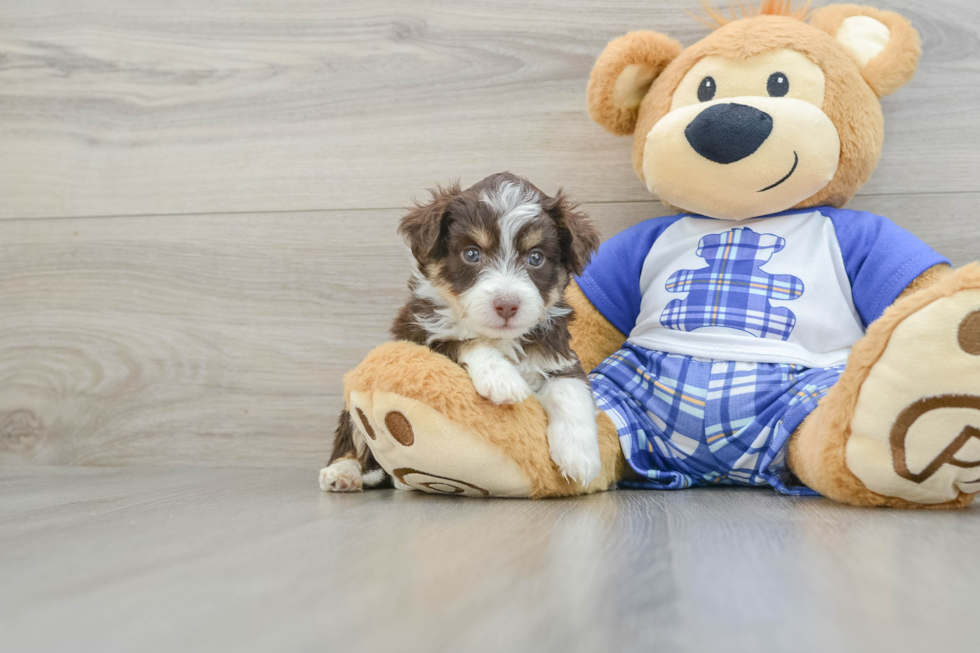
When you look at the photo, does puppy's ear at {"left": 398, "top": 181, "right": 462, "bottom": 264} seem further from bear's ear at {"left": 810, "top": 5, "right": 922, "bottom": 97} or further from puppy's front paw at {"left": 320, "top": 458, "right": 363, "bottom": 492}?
bear's ear at {"left": 810, "top": 5, "right": 922, "bottom": 97}

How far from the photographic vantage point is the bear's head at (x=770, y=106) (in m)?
1.61

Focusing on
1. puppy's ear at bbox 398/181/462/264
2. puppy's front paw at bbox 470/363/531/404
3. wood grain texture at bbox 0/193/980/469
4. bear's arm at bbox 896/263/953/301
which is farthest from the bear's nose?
wood grain texture at bbox 0/193/980/469

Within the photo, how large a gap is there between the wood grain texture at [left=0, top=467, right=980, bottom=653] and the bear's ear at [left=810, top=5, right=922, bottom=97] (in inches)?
40.4

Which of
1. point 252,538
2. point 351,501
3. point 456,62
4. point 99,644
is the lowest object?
point 351,501

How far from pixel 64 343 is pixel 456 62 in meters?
1.56

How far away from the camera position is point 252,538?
109 centimetres

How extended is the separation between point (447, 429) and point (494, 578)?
1.84ft

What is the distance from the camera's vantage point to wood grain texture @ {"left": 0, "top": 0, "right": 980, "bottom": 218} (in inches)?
78.4

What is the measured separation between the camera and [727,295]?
1672 mm

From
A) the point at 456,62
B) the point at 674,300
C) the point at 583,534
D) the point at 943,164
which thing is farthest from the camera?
the point at 456,62

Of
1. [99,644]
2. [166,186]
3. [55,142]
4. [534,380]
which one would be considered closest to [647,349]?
[534,380]

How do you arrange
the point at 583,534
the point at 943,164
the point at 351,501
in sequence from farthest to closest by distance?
the point at 943,164, the point at 351,501, the point at 583,534

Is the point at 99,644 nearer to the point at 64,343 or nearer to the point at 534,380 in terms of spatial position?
the point at 534,380

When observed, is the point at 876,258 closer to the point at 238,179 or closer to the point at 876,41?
the point at 876,41
